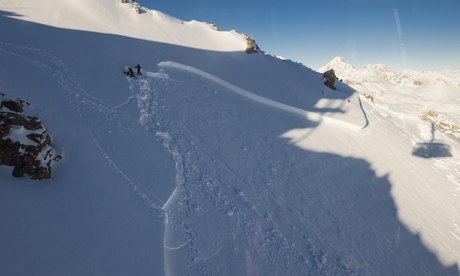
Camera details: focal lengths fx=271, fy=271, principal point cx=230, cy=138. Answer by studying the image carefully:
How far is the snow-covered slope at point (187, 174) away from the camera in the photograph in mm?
7156

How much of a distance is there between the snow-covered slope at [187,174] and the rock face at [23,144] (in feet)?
1.03

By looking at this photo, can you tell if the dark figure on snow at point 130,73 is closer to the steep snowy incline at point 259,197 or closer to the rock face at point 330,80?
the steep snowy incline at point 259,197

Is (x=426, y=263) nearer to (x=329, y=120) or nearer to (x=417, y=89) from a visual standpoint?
(x=329, y=120)

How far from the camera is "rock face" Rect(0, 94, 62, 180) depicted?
714 cm

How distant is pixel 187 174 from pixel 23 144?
17.2 ft

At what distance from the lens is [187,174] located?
10.6m

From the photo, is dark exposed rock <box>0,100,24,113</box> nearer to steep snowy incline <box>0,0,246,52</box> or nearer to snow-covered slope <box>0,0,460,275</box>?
snow-covered slope <box>0,0,460,275</box>

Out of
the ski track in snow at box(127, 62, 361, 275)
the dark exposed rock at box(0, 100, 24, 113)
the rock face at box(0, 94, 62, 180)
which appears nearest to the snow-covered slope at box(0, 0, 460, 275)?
the ski track in snow at box(127, 62, 361, 275)

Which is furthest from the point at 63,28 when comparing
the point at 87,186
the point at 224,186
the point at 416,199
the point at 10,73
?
the point at 416,199

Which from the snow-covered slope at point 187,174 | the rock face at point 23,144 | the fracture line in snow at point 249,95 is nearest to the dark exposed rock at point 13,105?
the rock face at point 23,144

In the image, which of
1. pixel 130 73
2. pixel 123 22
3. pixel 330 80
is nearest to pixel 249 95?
pixel 130 73

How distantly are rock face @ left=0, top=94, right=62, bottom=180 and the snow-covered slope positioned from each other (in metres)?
0.31

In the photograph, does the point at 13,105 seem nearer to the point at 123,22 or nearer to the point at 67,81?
the point at 67,81

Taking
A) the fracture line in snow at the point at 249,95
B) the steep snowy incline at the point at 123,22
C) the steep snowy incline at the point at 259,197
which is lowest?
the steep snowy incline at the point at 259,197
